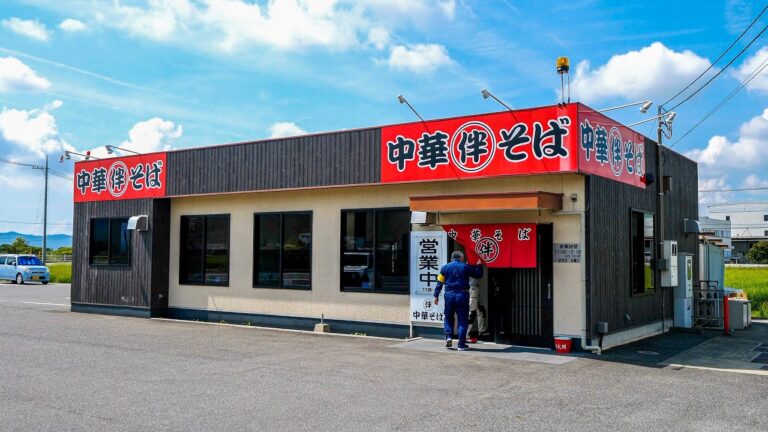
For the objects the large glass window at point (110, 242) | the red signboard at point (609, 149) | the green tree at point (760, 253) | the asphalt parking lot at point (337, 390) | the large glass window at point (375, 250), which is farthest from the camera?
the green tree at point (760, 253)

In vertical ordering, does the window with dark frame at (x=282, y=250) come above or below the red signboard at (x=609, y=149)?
below

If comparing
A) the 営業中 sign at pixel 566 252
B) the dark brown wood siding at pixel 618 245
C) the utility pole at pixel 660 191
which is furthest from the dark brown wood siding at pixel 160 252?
the utility pole at pixel 660 191

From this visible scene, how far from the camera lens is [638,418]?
706 cm

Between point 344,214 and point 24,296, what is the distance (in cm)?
1709

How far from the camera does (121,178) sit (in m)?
18.2

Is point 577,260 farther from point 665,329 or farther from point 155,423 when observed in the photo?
point 155,423

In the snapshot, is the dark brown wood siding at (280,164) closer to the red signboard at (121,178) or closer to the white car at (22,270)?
the red signboard at (121,178)

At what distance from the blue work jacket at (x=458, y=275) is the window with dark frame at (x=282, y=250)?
4.02m

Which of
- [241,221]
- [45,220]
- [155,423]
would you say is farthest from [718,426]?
[45,220]

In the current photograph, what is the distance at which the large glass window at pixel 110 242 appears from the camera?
17.8 meters

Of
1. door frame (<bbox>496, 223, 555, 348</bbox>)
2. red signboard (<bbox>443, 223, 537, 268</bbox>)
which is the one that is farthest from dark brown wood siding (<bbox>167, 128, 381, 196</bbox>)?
door frame (<bbox>496, 223, 555, 348</bbox>)

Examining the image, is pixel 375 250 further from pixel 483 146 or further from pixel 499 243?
pixel 483 146

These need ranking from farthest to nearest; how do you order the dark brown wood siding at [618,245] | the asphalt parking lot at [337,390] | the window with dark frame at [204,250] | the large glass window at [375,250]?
the window with dark frame at [204,250] → the large glass window at [375,250] → the dark brown wood siding at [618,245] → the asphalt parking lot at [337,390]

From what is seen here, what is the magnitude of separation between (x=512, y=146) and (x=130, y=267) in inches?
436
